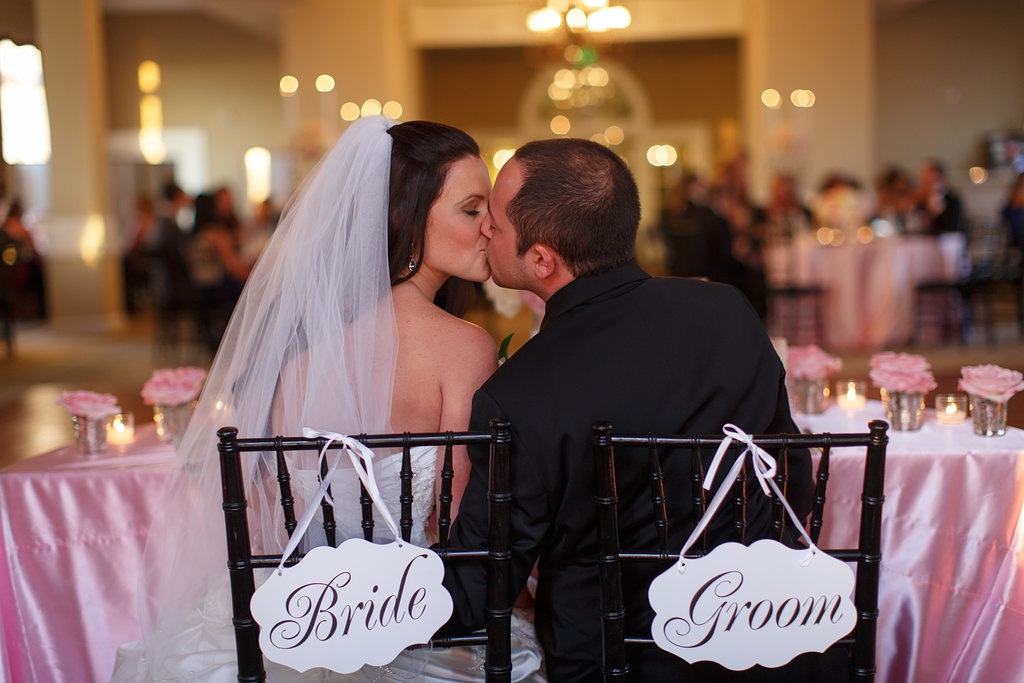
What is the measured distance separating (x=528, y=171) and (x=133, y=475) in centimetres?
122

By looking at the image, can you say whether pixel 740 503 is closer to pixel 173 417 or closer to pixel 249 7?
pixel 173 417

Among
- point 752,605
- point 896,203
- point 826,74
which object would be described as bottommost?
point 752,605

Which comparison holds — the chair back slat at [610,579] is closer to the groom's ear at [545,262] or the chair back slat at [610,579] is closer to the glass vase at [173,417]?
the groom's ear at [545,262]

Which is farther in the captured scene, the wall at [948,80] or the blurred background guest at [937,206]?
the wall at [948,80]

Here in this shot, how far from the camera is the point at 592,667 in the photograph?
175 centimetres

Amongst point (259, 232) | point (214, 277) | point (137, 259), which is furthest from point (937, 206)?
point (137, 259)

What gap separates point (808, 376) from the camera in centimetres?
261

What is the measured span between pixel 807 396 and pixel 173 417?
1.57m

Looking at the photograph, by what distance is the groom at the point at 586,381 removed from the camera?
64.0 inches

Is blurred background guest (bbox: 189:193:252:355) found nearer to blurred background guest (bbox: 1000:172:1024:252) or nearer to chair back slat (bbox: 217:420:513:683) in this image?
chair back slat (bbox: 217:420:513:683)

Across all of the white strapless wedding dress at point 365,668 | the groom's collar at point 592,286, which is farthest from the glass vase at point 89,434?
the groom's collar at point 592,286

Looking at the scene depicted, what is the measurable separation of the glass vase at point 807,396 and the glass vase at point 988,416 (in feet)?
1.20

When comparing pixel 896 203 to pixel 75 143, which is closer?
pixel 896 203

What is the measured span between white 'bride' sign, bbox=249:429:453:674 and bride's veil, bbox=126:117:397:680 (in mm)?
323
